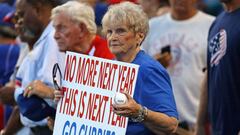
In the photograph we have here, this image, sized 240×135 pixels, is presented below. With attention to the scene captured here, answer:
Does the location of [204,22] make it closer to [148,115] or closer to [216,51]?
[216,51]

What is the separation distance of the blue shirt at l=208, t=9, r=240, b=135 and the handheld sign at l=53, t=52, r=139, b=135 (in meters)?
1.69

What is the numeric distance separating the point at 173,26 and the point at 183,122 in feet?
3.17

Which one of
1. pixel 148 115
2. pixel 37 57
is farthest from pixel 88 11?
pixel 148 115

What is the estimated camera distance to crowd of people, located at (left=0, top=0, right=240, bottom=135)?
645 cm

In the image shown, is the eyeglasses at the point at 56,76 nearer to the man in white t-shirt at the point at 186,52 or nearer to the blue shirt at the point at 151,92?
the blue shirt at the point at 151,92

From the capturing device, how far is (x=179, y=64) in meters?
9.87

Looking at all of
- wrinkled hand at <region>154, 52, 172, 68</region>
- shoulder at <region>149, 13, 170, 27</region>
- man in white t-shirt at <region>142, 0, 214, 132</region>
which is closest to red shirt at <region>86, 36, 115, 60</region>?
wrinkled hand at <region>154, 52, 172, 68</region>

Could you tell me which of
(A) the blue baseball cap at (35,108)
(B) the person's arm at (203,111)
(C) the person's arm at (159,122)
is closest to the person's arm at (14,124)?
(A) the blue baseball cap at (35,108)

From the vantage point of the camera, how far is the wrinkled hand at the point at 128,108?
19.7ft

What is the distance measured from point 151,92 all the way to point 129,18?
477mm

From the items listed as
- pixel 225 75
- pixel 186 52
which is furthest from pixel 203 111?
pixel 186 52

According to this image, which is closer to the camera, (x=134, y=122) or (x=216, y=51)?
(x=134, y=122)

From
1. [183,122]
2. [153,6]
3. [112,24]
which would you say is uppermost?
[112,24]

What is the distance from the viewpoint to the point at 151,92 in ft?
21.0
